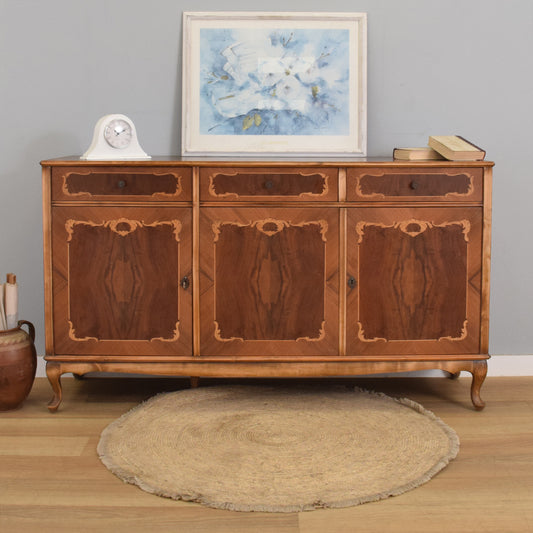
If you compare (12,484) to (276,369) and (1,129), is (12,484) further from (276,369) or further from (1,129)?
(1,129)

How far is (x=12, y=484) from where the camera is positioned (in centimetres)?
226

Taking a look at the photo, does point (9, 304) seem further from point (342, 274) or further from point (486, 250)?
point (486, 250)

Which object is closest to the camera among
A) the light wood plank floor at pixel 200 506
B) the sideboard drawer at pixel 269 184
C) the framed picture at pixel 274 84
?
the light wood plank floor at pixel 200 506

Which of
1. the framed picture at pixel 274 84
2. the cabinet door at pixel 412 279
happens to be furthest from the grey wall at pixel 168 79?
the cabinet door at pixel 412 279

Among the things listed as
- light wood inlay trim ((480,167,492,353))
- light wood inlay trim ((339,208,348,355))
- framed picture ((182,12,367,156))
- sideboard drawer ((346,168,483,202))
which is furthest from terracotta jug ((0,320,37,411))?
light wood inlay trim ((480,167,492,353))

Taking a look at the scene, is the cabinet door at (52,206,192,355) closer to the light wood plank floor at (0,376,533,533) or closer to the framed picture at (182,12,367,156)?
the light wood plank floor at (0,376,533,533)

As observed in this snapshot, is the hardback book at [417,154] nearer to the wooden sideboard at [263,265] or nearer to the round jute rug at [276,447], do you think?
the wooden sideboard at [263,265]

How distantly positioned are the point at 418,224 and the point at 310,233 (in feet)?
1.33

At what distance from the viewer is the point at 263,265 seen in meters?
2.81

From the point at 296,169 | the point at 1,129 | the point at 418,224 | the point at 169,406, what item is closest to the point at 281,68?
the point at 296,169

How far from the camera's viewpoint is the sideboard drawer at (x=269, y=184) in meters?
2.78

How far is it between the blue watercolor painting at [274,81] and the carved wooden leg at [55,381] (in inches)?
46.1

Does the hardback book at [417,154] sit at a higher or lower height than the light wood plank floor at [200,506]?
higher

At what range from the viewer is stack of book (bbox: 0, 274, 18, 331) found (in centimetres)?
292
